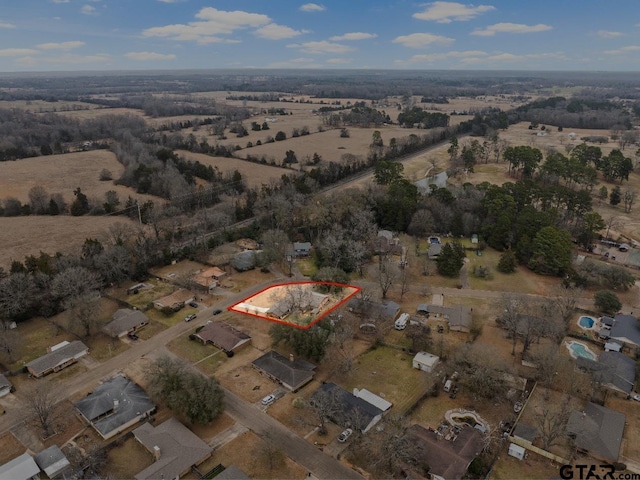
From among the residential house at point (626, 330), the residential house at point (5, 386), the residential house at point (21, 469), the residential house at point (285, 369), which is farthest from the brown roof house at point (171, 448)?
the residential house at point (626, 330)

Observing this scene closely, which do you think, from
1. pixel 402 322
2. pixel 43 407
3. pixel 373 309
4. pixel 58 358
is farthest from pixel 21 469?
pixel 402 322

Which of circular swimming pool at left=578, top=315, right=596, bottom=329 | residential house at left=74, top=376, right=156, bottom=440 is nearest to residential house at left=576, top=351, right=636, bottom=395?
circular swimming pool at left=578, top=315, right=596, bottom=329

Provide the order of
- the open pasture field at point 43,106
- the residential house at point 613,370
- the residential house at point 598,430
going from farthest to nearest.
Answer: the open pasture field at point 43,106 < the residential house at point 613,370 < the residential house at point 598,430

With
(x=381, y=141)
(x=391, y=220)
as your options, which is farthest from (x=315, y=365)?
(x=381, y=141)

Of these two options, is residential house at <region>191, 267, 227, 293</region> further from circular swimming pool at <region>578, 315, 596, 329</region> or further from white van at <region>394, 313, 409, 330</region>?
circular swimming pool at <region>578, 315, 596, 329</region>

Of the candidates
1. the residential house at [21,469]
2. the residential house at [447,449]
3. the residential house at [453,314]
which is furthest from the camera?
the residential house at [453,314]

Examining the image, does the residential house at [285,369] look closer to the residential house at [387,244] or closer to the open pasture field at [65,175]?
the residential house at [387,244]
